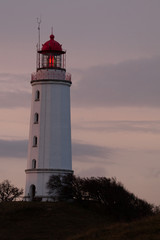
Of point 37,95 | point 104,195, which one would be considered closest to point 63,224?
point 104,195

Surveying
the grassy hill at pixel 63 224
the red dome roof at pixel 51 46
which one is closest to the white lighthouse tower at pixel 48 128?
the red dome roof at pixel 51 46

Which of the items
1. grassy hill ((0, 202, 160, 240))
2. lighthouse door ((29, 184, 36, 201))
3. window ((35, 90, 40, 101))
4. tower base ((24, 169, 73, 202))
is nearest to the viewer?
grassy hill ((0, 202, 160, 240))

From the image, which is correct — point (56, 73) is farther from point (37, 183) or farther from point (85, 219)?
point (85, 219)

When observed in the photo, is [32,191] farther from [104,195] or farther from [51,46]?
[51,46]

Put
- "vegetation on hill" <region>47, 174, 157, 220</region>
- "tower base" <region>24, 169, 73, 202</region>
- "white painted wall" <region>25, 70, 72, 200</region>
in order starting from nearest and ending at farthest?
"vegetation on hill" <region>47, 174, 157, 220</region>, "tower base" <region>24, 169, 73, 202</region>, "white painted wall" <region>25, 70, 72, 200</region>

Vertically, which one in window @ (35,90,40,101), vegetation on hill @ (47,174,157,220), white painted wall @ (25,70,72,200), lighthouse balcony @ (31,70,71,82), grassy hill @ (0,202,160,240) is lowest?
grassy hill @ (0,202,160,240)

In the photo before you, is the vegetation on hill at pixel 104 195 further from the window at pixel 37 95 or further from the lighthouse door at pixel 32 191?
the window at pixel 37 95

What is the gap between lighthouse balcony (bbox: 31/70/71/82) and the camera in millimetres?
52188

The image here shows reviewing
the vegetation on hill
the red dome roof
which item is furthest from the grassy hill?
the red dome roof

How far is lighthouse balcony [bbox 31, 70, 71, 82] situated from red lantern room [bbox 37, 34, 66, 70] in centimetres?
57

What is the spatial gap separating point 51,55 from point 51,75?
7.80 feet

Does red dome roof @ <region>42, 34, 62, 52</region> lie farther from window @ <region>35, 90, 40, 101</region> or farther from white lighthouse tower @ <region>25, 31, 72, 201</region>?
window @ <region>35, 90, 40, 101</region>

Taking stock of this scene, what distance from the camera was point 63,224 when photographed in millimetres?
40781

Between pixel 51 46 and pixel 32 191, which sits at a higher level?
pixel 51 46
